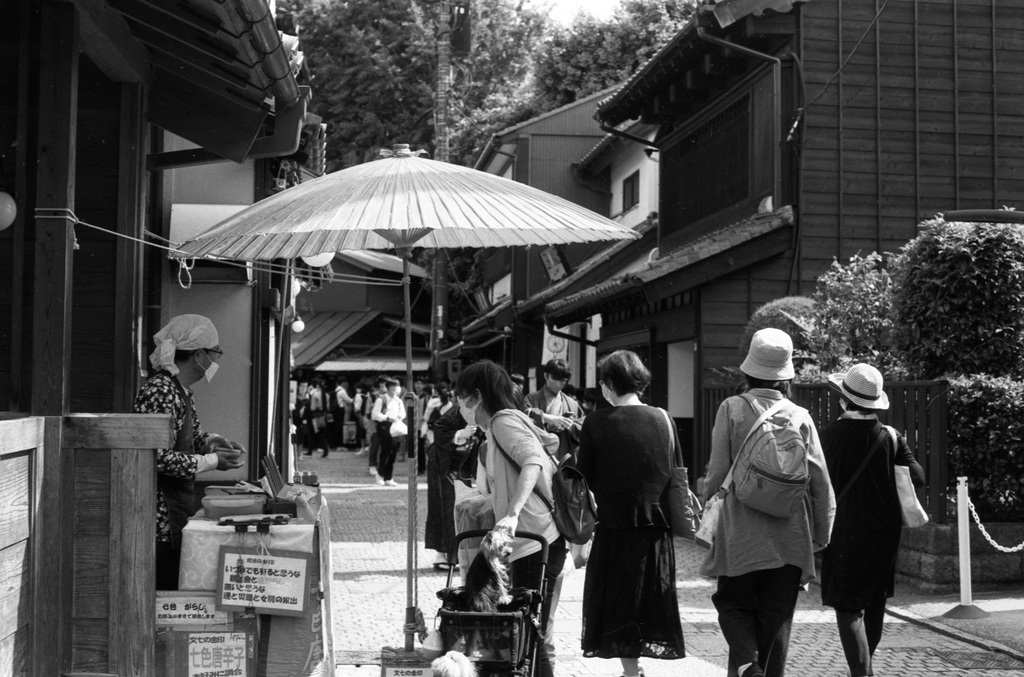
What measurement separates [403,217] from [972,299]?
636cm

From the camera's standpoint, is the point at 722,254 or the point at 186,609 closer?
the point at 186,609

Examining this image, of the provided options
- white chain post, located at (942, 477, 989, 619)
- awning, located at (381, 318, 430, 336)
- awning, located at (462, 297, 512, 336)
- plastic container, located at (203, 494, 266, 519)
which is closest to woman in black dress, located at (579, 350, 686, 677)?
plastic container, located at (203, 494, 266, 519)

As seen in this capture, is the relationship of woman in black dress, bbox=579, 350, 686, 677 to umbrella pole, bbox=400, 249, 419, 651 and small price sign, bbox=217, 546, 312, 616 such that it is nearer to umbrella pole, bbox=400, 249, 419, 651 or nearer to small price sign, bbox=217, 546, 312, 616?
umbrella pole, bbox=400, 249, 419, 651

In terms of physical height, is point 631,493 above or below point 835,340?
below

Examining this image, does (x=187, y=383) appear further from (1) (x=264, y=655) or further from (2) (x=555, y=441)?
(2) (x=555, y=441)

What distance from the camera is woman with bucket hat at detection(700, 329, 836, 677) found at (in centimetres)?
579

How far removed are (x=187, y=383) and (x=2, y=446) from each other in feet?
5.68

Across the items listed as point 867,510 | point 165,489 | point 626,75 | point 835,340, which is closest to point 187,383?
point 165,489

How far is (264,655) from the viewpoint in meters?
5.32

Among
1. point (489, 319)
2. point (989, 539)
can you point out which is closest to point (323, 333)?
point (489, 319)

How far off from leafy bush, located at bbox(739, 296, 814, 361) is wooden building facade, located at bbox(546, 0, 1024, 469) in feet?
4.14

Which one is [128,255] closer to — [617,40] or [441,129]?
[441,129]

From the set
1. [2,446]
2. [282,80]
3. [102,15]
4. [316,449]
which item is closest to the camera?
[2,446]

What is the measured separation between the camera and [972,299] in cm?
1006
